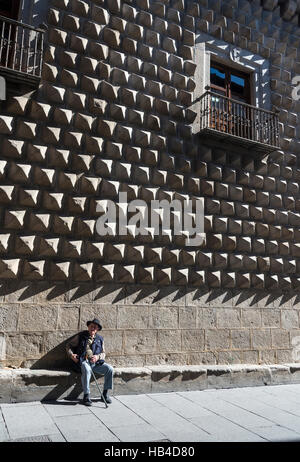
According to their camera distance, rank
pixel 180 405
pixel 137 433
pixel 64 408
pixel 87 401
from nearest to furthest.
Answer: pixel 137 433
pixel 64 408
pixel 87 401
pixel 180 405

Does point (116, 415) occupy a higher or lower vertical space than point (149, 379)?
lower

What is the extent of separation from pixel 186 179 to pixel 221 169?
0.75 meters

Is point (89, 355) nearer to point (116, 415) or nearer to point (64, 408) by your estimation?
point (64, 408)

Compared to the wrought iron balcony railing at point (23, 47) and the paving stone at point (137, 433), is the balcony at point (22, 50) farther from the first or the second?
the paving stone at point (137, 433)

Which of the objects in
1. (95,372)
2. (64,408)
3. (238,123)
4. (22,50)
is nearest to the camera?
(64,408)

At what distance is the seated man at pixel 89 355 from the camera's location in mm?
4324

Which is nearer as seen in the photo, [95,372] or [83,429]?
[83,429]

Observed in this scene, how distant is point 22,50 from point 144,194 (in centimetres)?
247

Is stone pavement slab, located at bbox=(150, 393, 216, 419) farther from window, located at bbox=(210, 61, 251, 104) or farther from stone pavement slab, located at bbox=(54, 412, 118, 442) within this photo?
window, located at bbox=(210, 61, 251, 104)

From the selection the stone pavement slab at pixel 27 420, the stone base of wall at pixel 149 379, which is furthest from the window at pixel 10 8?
the stone pavement slab at pixel 27 420

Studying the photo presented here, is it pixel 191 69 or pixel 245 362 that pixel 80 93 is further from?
pixel 245 362

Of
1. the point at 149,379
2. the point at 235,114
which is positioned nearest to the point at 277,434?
the point at 149,379

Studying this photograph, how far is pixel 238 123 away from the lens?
21.8ft

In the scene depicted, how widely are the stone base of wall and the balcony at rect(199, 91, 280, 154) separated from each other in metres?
3.64
